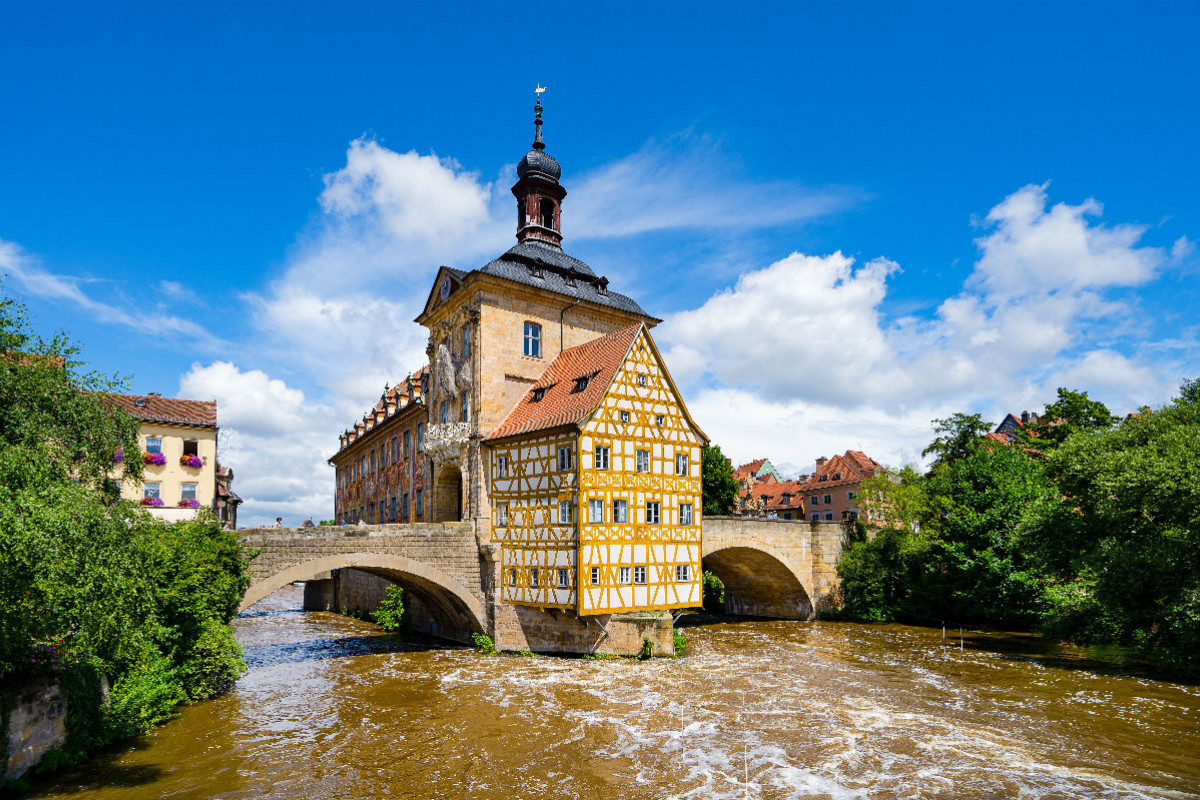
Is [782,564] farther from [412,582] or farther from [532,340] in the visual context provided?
[412,582]

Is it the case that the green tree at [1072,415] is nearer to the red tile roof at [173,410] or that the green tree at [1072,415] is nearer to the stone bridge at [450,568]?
the stone bridge at [450,568]

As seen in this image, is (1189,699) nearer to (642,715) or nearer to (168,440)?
(642,715)

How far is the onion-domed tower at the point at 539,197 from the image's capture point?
1302 inches

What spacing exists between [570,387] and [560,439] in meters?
2.42

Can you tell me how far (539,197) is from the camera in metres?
33.2

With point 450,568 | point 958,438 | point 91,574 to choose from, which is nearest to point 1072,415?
point 958,438

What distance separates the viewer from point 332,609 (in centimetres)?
4344

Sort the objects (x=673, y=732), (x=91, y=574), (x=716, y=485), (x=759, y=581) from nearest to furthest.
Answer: (x=91, y=574), (x=673, y=732), (x=759, y=581), (x=716, y=485)

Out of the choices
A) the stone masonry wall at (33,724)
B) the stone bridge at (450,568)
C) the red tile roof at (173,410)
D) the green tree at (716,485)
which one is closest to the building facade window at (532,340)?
the stone bridge at (450,568)

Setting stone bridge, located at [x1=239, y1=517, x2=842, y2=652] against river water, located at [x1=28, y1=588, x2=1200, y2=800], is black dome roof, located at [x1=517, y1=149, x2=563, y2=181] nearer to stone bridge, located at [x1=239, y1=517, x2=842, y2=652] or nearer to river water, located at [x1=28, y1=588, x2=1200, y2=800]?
stone bridge, located at [x1=239, y1=517, x2=842, y2=652]

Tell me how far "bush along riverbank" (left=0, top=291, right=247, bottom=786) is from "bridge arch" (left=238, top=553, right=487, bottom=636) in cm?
141

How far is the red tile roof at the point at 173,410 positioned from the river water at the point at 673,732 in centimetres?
1231

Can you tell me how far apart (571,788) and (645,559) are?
459 inches

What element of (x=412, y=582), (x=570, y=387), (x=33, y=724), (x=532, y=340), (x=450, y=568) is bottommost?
(x=33, y=724)
